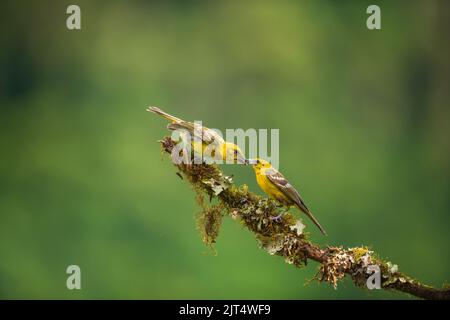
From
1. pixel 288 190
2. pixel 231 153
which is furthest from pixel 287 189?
pixel 231 153

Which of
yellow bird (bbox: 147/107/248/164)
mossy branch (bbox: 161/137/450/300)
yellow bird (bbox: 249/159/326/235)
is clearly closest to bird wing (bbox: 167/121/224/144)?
yellow bird (bbox: 147/107/248/164)

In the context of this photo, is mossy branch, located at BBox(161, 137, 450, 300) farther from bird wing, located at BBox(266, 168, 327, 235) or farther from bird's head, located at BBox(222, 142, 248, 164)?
bird wing, located at BBox(266, 168, 327, 235)

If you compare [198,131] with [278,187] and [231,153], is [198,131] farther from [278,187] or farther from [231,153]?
[278,187]

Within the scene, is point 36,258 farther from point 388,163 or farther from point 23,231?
point 388,163

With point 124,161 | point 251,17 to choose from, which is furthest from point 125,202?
point 251,17

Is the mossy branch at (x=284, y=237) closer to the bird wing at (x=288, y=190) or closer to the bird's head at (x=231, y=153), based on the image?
the bird's head at (x=231, y=153)

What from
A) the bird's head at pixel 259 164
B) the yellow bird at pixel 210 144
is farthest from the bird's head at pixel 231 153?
the bird's head at pixel 259 164
